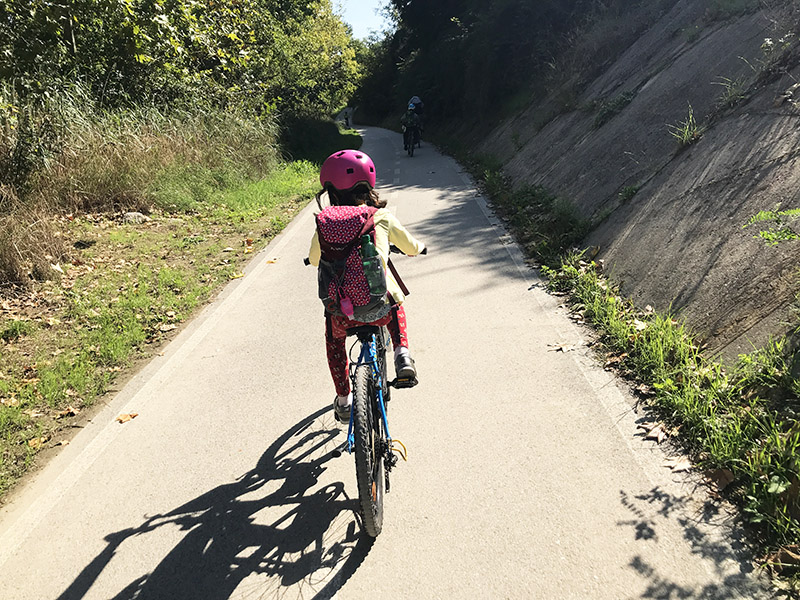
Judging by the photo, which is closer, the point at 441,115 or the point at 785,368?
the point at 785,368

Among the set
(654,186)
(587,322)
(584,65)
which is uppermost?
(584,65)

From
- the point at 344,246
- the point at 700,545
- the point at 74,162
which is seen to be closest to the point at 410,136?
the point at 74,162

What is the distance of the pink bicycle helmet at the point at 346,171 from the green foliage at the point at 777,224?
8.86 feet

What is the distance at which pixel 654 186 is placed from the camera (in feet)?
23.5

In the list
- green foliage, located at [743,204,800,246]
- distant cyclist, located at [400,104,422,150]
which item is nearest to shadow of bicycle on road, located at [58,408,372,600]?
green foliage, located at [743,204,800,246]

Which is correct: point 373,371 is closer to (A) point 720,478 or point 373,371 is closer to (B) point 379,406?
(B) point 379,406

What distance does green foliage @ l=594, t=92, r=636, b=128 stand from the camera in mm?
10854

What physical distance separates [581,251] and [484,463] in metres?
4.39

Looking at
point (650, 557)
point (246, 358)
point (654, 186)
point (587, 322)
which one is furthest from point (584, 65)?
point (650, 557)

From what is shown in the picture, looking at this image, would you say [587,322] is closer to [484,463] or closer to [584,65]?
[484,463]

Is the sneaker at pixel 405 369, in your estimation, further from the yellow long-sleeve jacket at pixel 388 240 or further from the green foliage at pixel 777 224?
the green foliage at pixel 777 224

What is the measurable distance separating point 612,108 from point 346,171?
9512mm

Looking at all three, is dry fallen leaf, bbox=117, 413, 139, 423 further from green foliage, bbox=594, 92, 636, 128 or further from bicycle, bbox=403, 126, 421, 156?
bicycle, bbox=403, 126, 421, 156

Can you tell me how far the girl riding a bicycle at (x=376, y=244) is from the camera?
321cm
